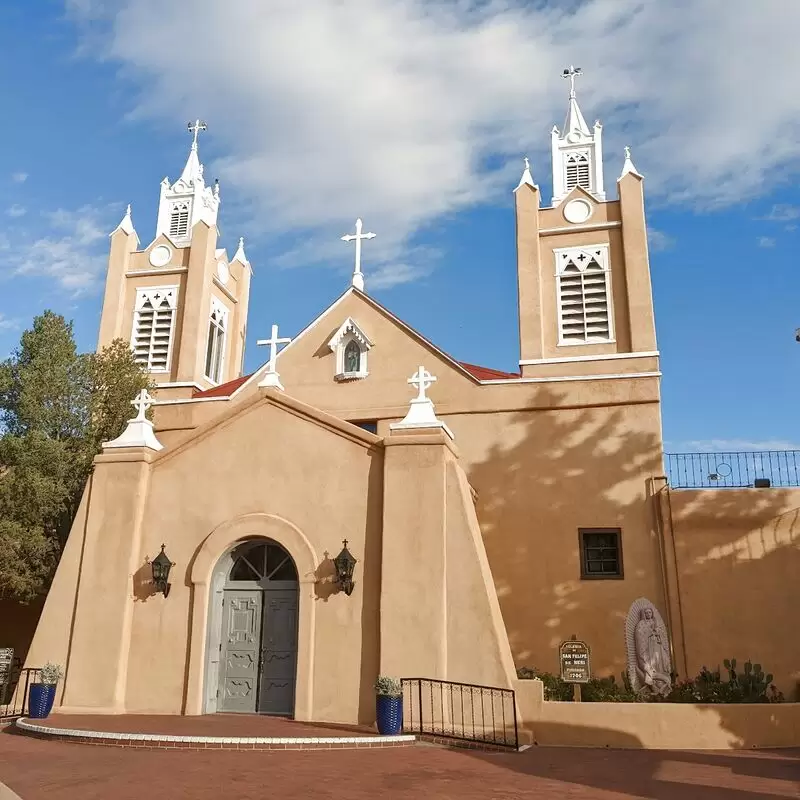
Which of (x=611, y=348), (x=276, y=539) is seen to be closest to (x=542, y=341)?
(x=611, y=348)

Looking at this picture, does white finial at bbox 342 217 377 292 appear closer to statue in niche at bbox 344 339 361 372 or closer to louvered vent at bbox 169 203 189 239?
statue in niche at bbox 344 339 361 372

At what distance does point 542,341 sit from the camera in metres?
21.4

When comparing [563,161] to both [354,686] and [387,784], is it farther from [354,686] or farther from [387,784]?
[387,784]

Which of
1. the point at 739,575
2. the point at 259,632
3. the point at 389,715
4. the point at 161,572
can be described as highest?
the point at 739,575

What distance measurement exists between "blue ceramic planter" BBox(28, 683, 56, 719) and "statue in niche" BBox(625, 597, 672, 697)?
36.2 ft

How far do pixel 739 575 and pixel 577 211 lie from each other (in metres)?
11.0

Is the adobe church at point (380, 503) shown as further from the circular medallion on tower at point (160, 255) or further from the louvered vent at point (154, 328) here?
the circular medallion on tower at point (160, 255)

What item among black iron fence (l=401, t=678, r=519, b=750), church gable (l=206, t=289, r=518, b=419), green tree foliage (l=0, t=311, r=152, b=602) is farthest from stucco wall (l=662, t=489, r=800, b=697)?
green tree foliage (l=0, t=311, r=152, b=602)

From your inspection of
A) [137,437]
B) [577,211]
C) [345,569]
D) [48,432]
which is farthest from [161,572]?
[577,211]

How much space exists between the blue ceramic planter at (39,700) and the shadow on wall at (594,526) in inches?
381

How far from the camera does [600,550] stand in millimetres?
18500

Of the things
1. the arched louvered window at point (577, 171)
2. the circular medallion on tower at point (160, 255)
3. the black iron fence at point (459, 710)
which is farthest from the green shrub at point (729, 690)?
the circular medallion on tower at point (160, 255)

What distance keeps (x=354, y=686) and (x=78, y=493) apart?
9363 millimetres

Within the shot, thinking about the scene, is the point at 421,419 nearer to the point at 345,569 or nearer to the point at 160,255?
the point at 345,569
